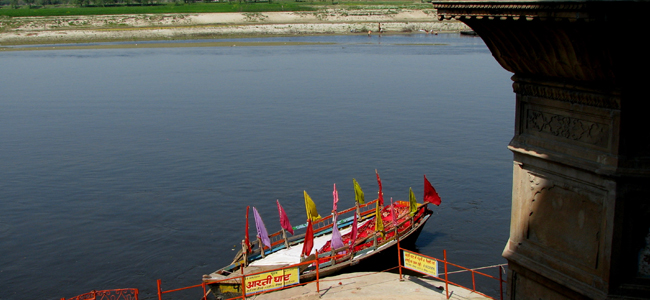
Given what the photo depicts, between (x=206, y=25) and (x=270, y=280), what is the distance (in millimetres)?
114563

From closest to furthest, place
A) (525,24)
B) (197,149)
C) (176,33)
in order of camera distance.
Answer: (525,24) < (197,149) < (176,33)

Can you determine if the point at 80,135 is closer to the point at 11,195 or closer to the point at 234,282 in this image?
the point at 11,195

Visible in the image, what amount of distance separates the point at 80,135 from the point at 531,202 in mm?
39503

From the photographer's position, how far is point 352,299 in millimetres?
16656

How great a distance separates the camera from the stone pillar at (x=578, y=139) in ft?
30.1

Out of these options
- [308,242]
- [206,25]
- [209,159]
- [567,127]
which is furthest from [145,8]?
[567,127]

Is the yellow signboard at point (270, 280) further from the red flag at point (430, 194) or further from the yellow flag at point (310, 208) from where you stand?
the red flag at point (430, 194)

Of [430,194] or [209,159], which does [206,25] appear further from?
[430,194]

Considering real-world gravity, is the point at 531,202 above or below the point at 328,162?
above

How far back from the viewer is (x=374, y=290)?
17.4 m

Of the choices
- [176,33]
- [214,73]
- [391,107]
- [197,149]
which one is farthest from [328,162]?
[176,33]

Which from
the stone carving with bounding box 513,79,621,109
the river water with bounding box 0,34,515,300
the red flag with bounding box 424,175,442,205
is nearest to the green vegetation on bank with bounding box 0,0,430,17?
the river water with bounding box 0,34,515,300

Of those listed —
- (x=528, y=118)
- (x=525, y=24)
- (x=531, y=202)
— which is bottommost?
(x=531, y=202)

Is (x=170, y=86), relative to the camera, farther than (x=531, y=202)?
Yes
